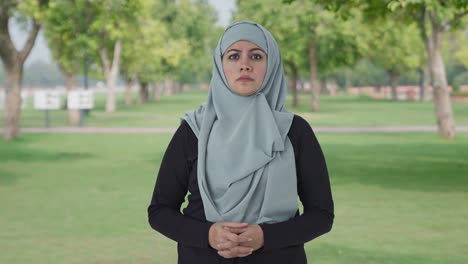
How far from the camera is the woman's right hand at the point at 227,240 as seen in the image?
308 centimetres

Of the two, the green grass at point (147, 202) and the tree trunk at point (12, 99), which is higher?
the tree trunk at point (12, 99)

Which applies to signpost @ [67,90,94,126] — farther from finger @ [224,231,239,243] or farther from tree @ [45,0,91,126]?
finger @ [224,231,239,243]

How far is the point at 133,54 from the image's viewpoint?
2344 inches

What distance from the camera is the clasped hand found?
3086mm

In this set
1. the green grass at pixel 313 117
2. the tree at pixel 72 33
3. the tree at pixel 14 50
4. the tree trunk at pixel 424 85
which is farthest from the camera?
the tree trunk at pixel 424 85

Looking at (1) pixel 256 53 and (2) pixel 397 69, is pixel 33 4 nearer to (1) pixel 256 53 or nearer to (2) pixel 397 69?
(1) pixel 256 53

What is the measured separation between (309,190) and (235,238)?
406mm

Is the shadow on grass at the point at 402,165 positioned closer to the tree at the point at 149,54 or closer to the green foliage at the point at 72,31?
the green foliage at the point at 72,31

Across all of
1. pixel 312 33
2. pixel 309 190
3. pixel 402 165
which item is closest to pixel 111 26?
pixel 312 33

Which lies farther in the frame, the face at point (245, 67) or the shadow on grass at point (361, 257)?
the shadow on grass at point (361, 257)

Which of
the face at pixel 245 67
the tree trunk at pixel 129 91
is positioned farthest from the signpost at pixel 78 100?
the tree trunk at pixel 129 91

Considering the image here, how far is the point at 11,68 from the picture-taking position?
24438 mm

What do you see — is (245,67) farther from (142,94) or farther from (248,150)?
(142,94)

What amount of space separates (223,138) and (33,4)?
2210cm
